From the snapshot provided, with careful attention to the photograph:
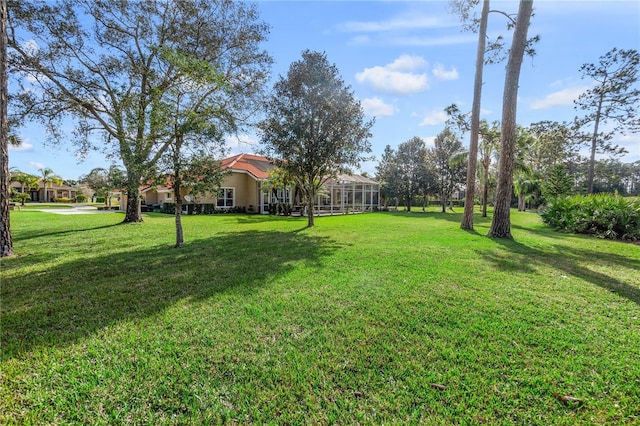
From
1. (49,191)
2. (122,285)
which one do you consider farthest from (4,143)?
(49,191)

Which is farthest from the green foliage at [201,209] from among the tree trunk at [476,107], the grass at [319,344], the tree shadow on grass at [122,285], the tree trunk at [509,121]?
the tree trunk at [509,121]

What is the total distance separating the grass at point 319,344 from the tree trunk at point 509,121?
15.0 ft

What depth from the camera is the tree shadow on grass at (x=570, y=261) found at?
5000 millimetres

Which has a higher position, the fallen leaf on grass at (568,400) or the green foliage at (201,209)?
the green foliage at (201,209)

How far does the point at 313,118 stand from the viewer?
12.9 meters

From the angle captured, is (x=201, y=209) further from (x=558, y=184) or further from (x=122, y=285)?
(x=558, y=184)

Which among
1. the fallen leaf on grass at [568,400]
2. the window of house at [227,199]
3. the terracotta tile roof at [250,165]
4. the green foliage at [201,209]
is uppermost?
the terracotta tile roof at [250,165]

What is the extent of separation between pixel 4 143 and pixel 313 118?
9884 mm

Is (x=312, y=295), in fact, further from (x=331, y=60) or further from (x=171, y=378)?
(x=331, y=60)

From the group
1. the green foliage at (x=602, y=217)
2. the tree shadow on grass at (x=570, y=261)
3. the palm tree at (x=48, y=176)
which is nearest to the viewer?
the tree shadow on grass at (x=570, y=261)

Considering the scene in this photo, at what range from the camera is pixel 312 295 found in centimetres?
445

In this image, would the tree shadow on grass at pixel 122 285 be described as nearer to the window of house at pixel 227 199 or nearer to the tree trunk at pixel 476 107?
the tree trunk at pixel 476 107

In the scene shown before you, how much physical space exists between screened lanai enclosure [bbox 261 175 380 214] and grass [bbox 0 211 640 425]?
16248 millimetres

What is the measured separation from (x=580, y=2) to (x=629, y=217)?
→ 27.0 ft
